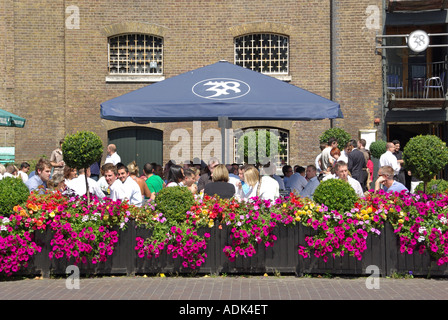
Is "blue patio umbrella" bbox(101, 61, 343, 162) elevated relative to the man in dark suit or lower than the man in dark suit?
elevated

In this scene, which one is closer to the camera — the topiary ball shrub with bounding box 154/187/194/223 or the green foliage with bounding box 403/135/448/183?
the topiary ball shrub with bounding box 154/187/194/223

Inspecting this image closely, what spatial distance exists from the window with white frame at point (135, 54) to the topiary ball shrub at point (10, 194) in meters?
11.1

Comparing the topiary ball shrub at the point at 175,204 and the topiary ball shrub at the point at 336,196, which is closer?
the topiary ball shrub at the point at 336,196

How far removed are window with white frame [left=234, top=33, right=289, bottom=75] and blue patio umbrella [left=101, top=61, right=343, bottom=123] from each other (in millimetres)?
8987

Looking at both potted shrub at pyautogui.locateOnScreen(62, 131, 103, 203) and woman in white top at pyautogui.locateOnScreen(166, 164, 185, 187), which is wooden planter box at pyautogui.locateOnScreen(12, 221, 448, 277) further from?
woman in white top at pyautogui.locateOnScreen(166, 164, 185, 187)

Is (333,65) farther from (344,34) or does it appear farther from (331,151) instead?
(331,151)

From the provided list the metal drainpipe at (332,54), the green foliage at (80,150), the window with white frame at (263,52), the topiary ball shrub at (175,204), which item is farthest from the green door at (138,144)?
the topiary ball shrub at (175,204)

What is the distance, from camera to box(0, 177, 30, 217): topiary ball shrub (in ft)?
31.3

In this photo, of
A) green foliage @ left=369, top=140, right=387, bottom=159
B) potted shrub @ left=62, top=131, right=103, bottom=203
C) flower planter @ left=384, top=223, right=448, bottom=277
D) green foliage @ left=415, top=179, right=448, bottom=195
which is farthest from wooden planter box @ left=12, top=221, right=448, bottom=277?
green foliage @ left=369, top=140, right=387, bottom=159

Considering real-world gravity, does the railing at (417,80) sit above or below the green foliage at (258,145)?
above

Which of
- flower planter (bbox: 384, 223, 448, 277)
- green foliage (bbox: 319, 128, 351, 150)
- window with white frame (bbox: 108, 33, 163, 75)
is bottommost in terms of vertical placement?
flower planter (bbox: 384, 223, 448, 277)

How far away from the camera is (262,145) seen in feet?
67.7

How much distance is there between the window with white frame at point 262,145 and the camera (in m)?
20.5

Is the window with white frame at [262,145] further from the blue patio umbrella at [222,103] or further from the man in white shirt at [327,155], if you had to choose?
the blue patio umbrella at [222,103]
